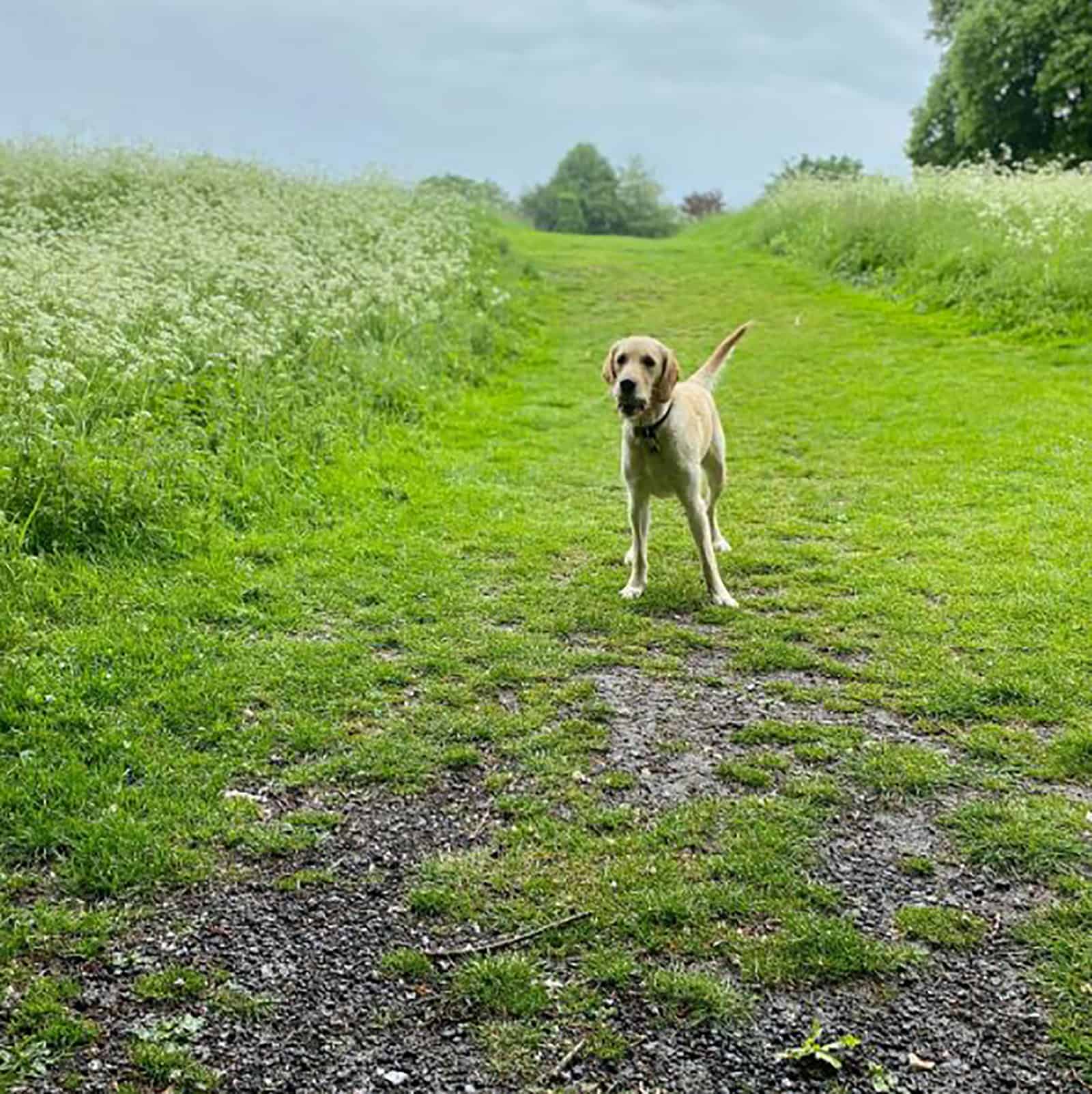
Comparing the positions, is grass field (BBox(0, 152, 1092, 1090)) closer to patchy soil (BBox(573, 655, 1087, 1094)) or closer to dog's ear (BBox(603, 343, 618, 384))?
patchy soil (BBox(573, 655, 1087, 1094))

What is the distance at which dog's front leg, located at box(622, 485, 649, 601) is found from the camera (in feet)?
16.6

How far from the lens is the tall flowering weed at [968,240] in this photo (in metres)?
11.1

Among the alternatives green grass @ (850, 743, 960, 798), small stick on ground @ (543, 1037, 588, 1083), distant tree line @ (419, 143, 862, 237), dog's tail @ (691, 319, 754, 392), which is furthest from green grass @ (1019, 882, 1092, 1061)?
distant tree line @ (419, 143, 862, 237)

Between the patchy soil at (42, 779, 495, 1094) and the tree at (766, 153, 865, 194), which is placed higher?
the tree at (766, 153, 865, 194)

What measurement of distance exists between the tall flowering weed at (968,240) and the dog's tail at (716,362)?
6210 mm

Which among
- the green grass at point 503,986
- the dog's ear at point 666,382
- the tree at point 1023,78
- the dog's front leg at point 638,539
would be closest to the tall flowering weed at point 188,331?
the dog's front leg at point 638,539

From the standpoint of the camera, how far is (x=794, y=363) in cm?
1101

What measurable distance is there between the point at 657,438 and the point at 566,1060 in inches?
119

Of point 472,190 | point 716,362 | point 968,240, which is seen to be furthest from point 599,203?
point 716,362

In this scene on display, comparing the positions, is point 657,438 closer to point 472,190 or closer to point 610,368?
point 610,368

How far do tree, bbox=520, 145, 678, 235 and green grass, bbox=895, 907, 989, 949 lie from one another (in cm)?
3346

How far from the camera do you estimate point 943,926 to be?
262cm

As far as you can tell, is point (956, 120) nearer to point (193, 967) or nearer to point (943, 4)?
point (943, 4)

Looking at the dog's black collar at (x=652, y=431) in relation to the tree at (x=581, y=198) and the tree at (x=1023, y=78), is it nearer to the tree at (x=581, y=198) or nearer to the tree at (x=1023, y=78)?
the tree at (x=1023, y=78)
